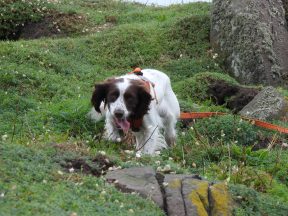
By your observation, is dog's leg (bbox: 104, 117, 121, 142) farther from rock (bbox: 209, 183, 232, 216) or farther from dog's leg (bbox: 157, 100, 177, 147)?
rock (bbox: 209, 183, 232, 216)

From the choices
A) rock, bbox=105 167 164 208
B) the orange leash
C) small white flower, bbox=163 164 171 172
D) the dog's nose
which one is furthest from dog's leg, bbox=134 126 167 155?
rock, bbox=105 167 164 208

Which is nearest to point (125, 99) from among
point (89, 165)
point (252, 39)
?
point (89, 165)

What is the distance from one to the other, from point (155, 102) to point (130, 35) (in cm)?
509

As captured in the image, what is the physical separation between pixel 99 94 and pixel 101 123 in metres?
0.80

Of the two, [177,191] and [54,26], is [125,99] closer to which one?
[177,191]

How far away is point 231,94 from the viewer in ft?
36.9

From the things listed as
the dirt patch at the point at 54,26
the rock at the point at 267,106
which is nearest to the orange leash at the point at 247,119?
the rock at the point at 267,106

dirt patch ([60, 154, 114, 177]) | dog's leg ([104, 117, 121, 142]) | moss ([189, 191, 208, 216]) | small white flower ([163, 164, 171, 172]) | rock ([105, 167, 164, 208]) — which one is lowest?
dog's leg ([104, 117, 121, 142])

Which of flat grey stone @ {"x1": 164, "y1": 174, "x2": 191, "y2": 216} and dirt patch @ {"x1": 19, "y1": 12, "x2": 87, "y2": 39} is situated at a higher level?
dirt patch @ {"x1": 19, "y1": 12, "x2": 87, "y2": 39}

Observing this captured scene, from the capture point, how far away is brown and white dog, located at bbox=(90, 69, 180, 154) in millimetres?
7820

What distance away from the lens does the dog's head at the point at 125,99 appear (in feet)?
25.6

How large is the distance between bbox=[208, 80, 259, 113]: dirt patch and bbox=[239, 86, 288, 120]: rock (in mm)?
438

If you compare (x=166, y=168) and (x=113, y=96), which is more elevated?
(x=113, y=96)

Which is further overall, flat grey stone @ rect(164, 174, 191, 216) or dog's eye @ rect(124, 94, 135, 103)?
dog's eye @ rect(124, 94, 135, 103)
